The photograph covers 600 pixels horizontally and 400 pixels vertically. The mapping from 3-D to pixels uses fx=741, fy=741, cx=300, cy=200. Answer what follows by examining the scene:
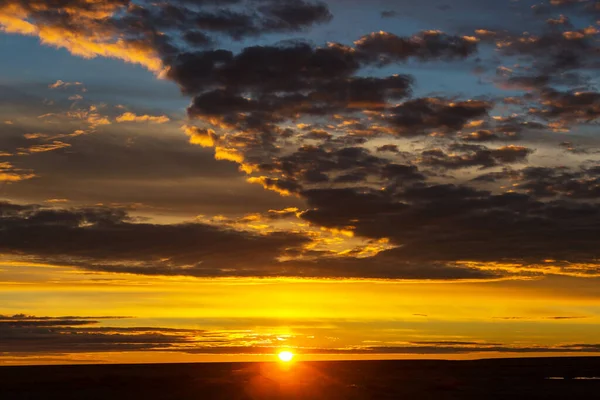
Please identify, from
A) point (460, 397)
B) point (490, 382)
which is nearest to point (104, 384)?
point (460, 397)

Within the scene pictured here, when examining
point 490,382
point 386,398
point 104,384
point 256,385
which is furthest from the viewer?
point 490,382

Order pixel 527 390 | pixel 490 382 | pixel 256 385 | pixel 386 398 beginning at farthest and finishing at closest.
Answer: pixel 490 382 < pixel 527 390 < pixel 256 385 < pixel 386 398

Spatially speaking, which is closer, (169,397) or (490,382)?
(169,397)

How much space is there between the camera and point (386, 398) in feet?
217

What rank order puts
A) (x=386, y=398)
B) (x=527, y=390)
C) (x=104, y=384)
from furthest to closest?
(x=104, y=384), (x=527, y=390), (x=386, y=398)

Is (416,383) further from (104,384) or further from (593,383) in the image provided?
(104,384)

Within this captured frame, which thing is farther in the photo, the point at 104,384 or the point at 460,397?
the point at 104,384

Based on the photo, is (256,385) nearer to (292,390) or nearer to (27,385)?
(292,390)

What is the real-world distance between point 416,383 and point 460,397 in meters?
18.0

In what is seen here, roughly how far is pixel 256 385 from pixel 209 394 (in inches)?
285

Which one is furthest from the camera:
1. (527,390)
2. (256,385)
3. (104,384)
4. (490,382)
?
(490,382)

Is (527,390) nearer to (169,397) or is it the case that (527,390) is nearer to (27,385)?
(169,397)

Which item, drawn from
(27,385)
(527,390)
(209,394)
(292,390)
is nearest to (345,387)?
(292,390)

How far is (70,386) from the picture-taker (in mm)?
81562
